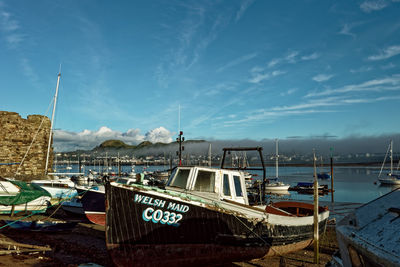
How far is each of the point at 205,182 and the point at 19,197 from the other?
1376 cm

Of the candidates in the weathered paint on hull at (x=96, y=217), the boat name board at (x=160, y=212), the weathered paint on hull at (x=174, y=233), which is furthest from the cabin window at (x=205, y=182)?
the weathered paint on hull at (x=96, y=217)

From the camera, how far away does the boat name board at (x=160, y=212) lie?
28.0ft

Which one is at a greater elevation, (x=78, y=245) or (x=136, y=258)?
(x=136, y=258)

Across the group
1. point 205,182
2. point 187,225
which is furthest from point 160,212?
point 205,182

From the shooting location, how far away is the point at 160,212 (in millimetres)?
8641

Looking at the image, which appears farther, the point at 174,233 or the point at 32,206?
the point at 32,206

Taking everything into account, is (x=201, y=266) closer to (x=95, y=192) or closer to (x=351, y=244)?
(x=351, y=244)

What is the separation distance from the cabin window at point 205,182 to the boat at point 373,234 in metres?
5.77

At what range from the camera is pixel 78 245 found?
12.4 m

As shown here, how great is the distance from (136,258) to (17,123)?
97.5 ft

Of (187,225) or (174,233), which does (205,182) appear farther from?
(174,233)

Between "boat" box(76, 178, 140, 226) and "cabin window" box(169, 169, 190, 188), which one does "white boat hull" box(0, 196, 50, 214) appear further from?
"cabin window" box(169, 169, 190, 188)

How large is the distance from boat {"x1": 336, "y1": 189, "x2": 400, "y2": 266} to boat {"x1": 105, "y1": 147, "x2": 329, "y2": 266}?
475 centimetres

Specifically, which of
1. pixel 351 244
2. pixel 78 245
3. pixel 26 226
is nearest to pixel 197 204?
pixel 351 244
